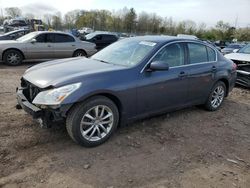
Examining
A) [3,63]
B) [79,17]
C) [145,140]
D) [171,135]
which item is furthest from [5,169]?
[79,17]

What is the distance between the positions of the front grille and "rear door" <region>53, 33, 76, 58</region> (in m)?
7.44

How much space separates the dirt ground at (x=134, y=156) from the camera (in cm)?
323

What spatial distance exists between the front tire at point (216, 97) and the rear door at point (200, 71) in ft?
0.70

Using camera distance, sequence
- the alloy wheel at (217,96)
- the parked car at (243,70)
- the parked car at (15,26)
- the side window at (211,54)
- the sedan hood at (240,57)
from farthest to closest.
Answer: the parked car at (15,26)
the sedan hood at (240,57)
the parked car at (243,70)
the alloy wheel at (217,96)
the side window at (211,54)

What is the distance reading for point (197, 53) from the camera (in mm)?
5363

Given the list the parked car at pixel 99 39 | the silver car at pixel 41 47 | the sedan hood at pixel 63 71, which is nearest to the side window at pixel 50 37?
the silver car at pixel 41 47

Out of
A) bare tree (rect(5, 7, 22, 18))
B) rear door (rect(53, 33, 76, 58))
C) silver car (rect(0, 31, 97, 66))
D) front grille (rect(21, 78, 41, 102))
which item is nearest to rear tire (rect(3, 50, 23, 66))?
silver car (rect(0, 31, 97, 66))

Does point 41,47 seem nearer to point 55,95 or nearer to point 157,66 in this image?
point 157,66

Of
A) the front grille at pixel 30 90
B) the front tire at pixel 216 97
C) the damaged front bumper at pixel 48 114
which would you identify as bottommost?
the front tire at pixel 216 97

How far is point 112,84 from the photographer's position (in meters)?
3.92

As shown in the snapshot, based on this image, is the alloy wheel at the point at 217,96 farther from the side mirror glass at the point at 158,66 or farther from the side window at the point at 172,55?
the side mirror glass at the point at 158,66

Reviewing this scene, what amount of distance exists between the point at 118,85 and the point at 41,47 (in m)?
7.98

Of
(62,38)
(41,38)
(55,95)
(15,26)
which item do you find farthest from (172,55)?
(15,26)

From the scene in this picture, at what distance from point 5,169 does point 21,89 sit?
1411 millimetres
